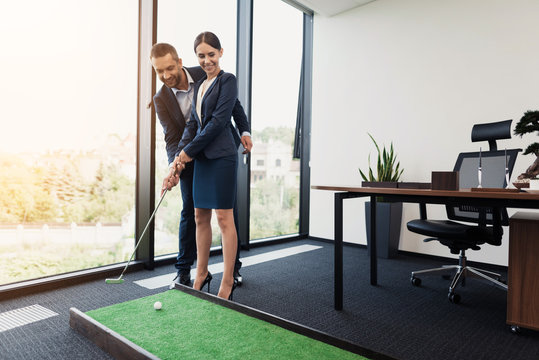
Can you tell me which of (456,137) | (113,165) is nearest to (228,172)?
(113,165)

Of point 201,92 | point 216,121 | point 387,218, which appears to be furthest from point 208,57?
point 387,218

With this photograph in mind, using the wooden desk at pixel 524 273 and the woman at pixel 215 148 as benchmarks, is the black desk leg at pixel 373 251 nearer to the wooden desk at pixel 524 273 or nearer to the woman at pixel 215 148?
the wooden desk at pixel 524 273

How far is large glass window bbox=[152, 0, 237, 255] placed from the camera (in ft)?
9.26

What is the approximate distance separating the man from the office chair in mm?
1335

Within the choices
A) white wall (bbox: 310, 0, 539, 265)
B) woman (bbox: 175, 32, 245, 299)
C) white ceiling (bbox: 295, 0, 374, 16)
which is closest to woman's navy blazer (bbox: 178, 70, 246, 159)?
woman (bbox: 175, 32, 245, 299)

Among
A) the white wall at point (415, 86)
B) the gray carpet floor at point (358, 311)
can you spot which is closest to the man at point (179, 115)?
the gray carpet floor at point (358, 311)

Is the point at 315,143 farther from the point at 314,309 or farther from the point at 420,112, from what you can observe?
the point at 314,309

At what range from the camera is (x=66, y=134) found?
7.77 feet

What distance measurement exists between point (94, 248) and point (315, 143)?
2593mm

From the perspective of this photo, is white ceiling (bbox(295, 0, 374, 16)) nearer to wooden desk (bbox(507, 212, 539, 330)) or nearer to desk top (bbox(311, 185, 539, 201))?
desk top (bbox(311, 185, 539, 201))

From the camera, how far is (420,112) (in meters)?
3.34

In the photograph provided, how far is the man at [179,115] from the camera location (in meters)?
1.94

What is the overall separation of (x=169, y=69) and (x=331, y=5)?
254cm

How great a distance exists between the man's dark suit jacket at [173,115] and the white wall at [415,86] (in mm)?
1926
